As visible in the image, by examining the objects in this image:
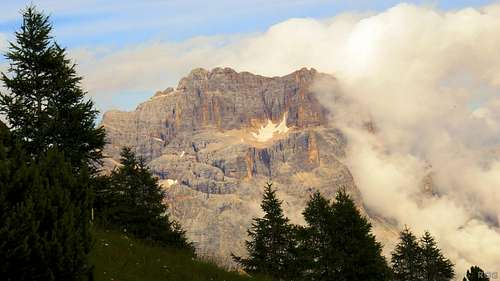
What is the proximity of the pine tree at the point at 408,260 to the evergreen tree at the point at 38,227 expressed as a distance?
62.7 m

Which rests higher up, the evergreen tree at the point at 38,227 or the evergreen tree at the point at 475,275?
the evergreen tree at the point at 475,275

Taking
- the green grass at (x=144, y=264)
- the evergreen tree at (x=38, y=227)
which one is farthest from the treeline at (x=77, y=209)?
the green grass at (x=144, y=264)

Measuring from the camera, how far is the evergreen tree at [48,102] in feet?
102

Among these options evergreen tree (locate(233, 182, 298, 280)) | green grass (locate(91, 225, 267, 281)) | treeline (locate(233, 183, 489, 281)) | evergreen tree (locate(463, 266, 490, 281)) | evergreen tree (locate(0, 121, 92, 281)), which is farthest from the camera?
evergreen tree (locate(233, 182, 298, 280))

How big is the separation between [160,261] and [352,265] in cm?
2577

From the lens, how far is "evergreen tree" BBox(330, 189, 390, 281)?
139 ft

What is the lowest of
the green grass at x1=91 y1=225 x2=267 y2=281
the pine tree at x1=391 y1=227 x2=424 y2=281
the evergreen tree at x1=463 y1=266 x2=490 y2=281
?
the green grass at x1=91 y1=225 x2=267 y2=281

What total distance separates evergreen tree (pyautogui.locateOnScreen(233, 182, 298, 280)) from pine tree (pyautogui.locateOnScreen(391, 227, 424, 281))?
23820 mm

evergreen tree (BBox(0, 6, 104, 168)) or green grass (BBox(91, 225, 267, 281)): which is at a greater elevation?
evergreen tree (BBox(0, 6, 104, 168))

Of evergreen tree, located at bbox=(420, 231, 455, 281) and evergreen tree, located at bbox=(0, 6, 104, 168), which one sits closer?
evergreen tree, located at bbox=(0, 6, 104, 168)

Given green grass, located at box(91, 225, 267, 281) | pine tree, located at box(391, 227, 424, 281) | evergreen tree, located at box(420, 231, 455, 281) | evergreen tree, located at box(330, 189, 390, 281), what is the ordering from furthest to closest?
evergreen tree, located at box(420, 231, 455, 281)
pine tree, located at box(391, 227, 424, 281)
evergreen tree, located at box(330, 189, 390, 281)
green grass, located at box(91, 225, 267, 281)

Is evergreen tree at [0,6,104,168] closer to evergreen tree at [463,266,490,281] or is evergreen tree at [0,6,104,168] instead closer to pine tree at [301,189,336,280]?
pine tree at [301,189,336,280]

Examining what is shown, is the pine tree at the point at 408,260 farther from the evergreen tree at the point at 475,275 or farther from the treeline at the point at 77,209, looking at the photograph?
the evergreen tree at the point at 475,275

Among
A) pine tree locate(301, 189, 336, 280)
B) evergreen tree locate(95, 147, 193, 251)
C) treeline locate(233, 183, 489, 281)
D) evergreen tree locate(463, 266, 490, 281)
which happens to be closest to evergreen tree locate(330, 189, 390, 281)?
treeline locate(233, 183, 489, 281)
